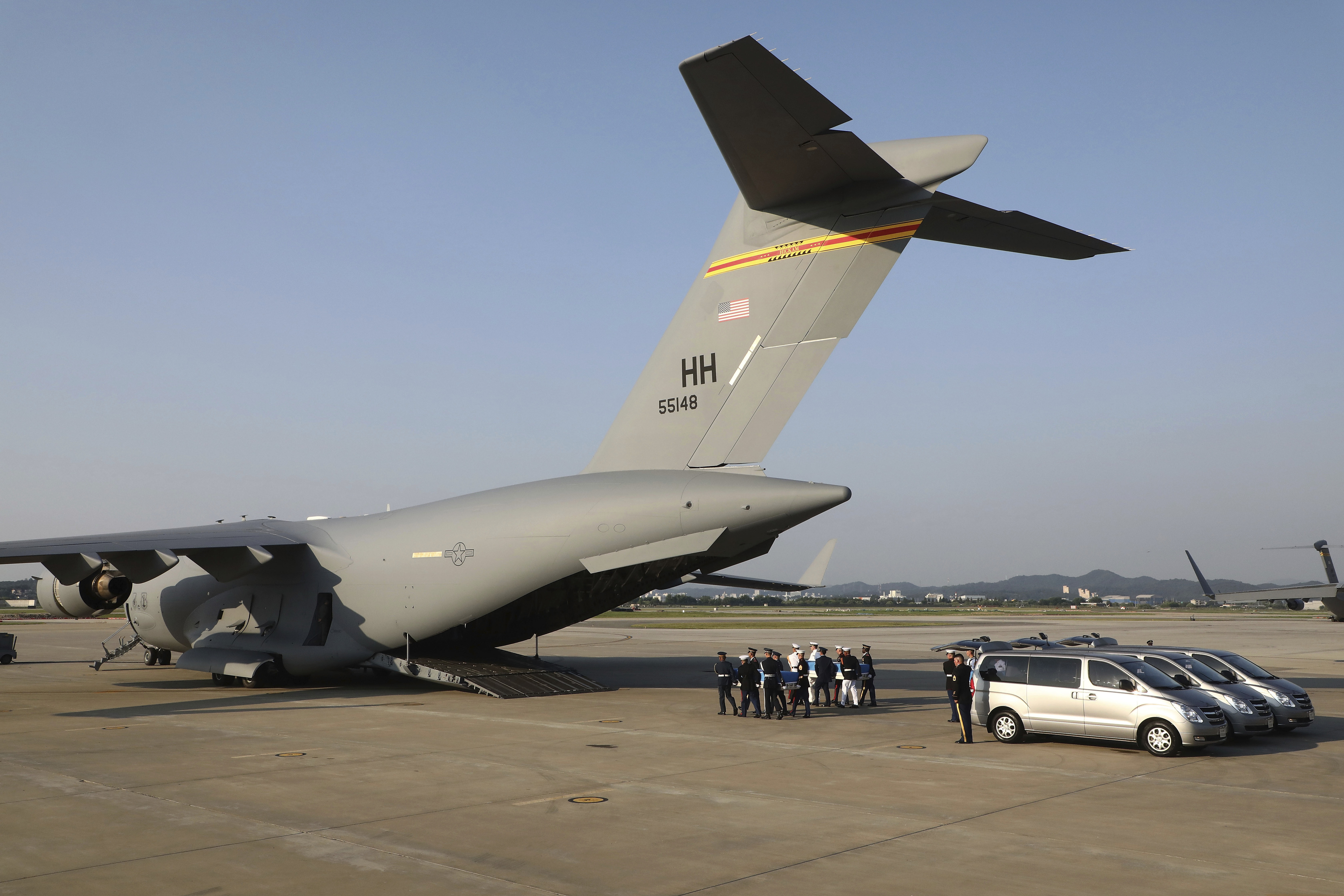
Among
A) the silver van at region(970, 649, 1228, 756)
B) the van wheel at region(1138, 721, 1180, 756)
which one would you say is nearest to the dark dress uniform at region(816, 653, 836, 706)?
the silver van at region(970, 649, 1228, 756)

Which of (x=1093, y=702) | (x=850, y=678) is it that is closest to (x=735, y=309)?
(x=850, y=678)

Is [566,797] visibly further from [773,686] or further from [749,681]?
[773,686]

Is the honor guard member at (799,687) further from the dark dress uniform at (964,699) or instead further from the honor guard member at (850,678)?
the dark dress uniform at (964,699)

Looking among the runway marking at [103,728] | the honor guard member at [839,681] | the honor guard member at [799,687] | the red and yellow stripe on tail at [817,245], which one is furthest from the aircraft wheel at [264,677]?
the red and yellow stripe on tail at [817,245]

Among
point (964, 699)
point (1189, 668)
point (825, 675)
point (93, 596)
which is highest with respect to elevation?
point (93, 596)

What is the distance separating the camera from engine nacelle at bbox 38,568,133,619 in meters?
22.6

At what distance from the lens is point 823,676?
19.7 metres

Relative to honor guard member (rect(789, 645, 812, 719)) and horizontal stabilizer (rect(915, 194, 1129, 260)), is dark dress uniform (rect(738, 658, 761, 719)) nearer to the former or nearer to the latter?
honor guard member (rect(789, 645, 812, 719))

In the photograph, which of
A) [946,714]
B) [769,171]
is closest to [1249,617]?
→ [946,714]

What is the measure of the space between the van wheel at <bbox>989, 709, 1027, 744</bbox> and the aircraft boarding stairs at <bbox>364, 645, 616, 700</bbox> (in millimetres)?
9617

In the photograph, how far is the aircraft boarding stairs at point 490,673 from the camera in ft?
67.9

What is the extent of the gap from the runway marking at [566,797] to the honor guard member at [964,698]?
5.90m

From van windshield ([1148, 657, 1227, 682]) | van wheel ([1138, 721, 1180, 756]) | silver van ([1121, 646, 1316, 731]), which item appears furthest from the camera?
silver van ([1121, 646, 1316, 731])

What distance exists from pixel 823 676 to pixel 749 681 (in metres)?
2.66
